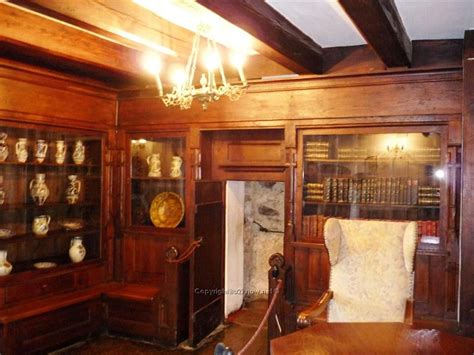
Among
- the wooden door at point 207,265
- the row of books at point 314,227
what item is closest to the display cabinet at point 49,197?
the wooden door at point 207,265

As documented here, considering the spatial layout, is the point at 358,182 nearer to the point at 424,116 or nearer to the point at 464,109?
the point at 424,116

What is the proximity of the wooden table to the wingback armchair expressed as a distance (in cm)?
64

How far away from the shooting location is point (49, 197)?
4.20m

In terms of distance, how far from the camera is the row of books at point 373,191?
368 cm

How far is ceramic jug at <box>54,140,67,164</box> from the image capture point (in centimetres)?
421

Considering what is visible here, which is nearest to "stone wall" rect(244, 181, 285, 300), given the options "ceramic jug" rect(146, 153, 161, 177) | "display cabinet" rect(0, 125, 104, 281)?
"ceramic jug" rect(146, 153, 161, 177)

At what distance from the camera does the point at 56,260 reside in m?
4.23

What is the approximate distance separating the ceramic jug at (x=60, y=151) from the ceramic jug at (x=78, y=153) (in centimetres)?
13

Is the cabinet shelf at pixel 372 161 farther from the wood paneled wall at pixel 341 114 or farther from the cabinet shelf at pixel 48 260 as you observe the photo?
the cabinet shelf at pixel 48 260

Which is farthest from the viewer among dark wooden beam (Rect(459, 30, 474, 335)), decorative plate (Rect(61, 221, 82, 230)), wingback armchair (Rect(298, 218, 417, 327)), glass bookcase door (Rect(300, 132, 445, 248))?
decorative plate (Rect(61, 221, 82, 230))

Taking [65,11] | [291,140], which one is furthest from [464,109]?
[65,11]

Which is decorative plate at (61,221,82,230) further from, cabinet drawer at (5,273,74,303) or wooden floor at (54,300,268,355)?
wooden floor at (54,300,268,355)

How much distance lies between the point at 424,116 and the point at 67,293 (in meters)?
3.55

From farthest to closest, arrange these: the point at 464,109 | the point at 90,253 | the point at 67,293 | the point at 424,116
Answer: the point at 90,253, the point at 67,293, the point at 424,116, the point at 464,109
